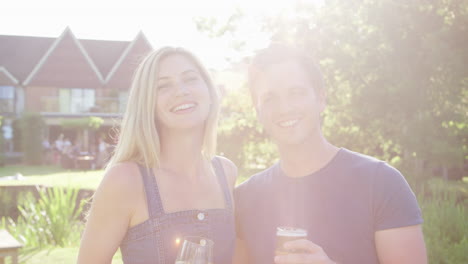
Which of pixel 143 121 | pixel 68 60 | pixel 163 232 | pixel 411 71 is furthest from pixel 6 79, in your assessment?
pixel 163 232

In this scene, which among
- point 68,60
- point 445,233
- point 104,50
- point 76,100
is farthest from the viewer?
point 104,50

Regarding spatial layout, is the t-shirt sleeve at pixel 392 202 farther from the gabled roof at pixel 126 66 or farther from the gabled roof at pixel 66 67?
the gabled roof at pixel 66 67

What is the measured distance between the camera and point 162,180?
9.25ft

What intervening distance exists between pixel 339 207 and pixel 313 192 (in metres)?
0.16

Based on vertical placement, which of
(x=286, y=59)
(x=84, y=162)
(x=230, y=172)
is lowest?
(x=84, y=162)

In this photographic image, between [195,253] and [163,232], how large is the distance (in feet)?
2.65

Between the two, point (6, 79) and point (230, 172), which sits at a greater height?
point (6, 79)

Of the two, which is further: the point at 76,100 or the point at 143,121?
the point at 76,100

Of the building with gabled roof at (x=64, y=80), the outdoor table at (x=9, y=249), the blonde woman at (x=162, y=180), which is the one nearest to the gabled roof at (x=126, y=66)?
the building with gabled roof at (x=64, y=80)

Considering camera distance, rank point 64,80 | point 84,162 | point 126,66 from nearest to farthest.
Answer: point 84,162
point 64,80
point 126,66

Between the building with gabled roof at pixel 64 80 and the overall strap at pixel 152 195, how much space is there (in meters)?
34.6

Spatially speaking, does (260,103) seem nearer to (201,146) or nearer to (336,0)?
(201,146)

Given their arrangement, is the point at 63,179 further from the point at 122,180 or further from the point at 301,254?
the point at 301,254

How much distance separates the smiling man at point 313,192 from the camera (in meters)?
2.28
